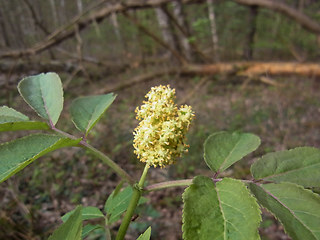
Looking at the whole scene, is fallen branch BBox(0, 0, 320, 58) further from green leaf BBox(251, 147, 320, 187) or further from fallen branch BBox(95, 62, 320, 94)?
green leaf BBox(251, 147, 320, 187)

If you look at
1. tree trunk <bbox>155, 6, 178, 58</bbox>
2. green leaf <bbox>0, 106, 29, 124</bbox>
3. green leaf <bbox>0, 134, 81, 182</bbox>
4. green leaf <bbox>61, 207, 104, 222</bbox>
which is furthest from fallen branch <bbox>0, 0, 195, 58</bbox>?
green leaf <bbox>0, 134, 81, 182</bbox>

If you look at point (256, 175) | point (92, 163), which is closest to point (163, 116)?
point (256, 175)

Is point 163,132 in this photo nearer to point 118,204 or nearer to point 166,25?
point 118,204

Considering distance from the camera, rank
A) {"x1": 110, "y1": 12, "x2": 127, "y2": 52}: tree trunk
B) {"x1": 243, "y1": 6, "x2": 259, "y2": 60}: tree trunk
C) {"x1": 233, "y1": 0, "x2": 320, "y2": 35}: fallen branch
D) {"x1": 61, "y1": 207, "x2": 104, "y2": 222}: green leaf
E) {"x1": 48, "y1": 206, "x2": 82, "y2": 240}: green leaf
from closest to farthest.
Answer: {"x1": 48, "y1": 206, "x2": 82, "y2": 240}: green leaf
{"x1": 61, "y1": 207, "x2": 104, "y2": 222}: green leaf
{"x1": 110, "y1": 12, "x2": 127, "y2": 52}: tree trunk
{"x1": 233, "y1": 0, "x2": 320, "y2": 35}: fallen branch
{"x1": 243, "y1": 6, "x2": 259, "y2": 60}: tree trunk

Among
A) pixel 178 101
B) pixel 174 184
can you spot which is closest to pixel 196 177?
pixel 174 184

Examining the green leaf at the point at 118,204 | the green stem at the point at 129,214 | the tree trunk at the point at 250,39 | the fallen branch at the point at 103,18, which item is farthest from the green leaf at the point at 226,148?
the tree trunk at the point at 250,39

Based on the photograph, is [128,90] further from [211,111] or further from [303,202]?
[303,202]

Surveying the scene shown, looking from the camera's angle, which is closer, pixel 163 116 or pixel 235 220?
pixel 235 220
